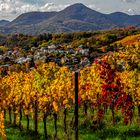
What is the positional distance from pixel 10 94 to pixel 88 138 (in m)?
13.0

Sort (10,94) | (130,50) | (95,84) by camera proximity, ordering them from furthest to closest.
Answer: (10,94)
(95,84)
(130,50)

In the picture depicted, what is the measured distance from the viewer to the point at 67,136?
19828 mm

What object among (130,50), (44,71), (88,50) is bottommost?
(88,50)

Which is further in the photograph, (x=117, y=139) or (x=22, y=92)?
(x=22, y=92)

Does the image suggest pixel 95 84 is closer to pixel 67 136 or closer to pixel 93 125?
pixel 93 125

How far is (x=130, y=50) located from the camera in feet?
60.4

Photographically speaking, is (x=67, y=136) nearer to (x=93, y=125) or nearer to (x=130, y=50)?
(x=130, y=50)

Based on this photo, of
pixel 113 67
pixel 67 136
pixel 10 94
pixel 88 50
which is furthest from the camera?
pixel 88 50

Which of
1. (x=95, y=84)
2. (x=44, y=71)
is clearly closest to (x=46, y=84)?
(x=44, y=71)

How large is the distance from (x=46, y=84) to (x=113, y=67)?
5.05 m

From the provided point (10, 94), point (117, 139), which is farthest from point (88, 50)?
point (117, 139)

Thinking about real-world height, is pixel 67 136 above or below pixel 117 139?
above

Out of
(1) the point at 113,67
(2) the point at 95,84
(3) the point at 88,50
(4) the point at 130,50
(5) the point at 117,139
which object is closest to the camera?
(4) the point at 130,50

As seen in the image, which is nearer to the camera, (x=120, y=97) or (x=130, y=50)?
(x=130, y=50)
